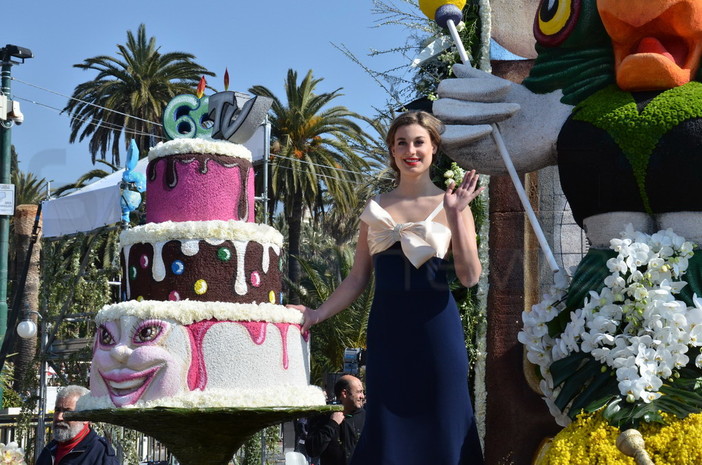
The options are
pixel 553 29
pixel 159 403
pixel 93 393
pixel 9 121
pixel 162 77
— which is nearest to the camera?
pixel 553 29

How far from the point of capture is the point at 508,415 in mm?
6008

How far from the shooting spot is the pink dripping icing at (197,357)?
5516 mm

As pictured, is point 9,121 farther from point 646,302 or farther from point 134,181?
point 646,302

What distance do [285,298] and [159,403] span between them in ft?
58.8

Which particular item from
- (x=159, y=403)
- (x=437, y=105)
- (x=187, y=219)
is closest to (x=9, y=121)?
(x=187, y=219)

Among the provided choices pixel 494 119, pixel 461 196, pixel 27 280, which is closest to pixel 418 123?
pixel 461 196

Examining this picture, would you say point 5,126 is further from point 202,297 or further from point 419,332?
point 419,332

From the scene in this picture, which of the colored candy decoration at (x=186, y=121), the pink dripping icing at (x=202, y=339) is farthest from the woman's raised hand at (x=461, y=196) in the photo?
the colored candy decoration at (x=186, y=121)

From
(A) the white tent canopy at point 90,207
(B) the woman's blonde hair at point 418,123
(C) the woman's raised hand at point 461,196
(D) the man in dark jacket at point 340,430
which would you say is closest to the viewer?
(C) the woman's raised hand at point 461,196

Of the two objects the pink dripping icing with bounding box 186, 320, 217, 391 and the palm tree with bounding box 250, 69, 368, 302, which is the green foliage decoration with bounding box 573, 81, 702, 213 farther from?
the palm tree with bounding box 250, 69, 368, 302

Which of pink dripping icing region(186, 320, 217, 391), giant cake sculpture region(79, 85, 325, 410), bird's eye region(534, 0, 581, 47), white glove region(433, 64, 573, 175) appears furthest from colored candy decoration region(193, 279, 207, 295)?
bird's eye region(534, 0, 581, 47)

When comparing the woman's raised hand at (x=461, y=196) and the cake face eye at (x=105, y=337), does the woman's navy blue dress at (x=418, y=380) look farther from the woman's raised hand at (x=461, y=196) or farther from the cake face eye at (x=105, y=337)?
the cake face eye at (x=105, y=337)

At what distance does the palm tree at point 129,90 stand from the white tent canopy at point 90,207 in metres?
8.26

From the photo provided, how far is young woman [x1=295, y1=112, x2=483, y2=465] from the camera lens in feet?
12.2
